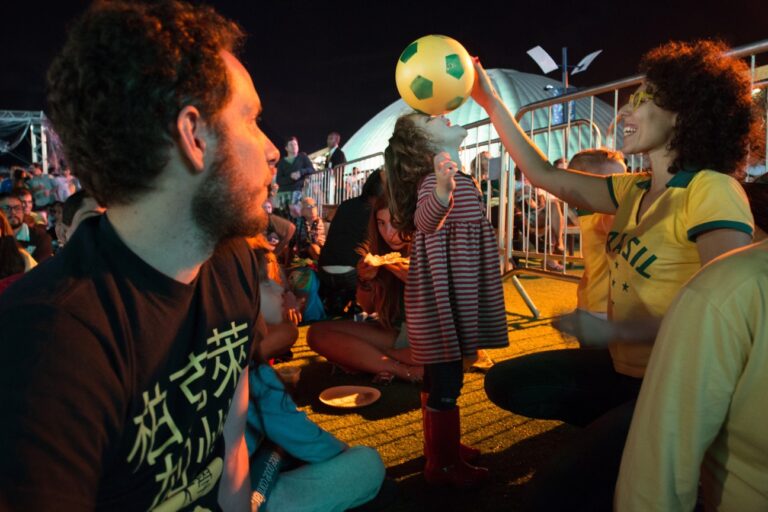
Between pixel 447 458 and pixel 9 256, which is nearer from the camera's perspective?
pixel 447 458

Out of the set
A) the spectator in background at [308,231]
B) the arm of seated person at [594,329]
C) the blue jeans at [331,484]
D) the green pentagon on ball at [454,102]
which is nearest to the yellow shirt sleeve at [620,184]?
the arm of seated person at [594,329]

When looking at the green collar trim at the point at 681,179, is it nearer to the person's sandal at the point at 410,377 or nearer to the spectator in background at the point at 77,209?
the person's sandal at the point at 410,377

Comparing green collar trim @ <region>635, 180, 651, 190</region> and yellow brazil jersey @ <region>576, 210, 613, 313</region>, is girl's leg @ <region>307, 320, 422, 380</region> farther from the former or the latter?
green collar trim @ <region>635, 180, 651, 190</region>

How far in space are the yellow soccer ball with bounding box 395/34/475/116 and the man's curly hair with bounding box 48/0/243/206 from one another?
1553 millimetres

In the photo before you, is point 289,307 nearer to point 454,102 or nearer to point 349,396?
point 349,396

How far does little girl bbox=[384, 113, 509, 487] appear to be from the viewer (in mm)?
2465

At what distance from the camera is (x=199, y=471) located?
132 cm

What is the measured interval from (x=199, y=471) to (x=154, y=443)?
0.25m

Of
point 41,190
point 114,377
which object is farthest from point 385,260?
point 41,190

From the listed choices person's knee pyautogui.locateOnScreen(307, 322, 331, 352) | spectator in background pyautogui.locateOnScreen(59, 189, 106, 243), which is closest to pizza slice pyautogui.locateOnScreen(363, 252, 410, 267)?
person's knee pyautogui.locateOnScreen(307, 322, 331, 352)

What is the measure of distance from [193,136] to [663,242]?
5.41 ft

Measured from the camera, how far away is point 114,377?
0.97 m

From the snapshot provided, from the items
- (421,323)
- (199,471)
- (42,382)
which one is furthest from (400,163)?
(42,382)

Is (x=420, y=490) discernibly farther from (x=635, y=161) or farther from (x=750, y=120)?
(x=635, y=161)
